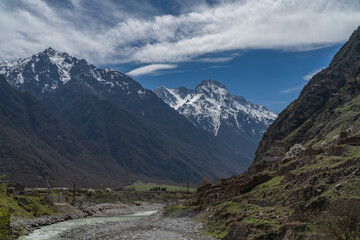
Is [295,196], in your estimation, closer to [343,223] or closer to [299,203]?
[299,203]

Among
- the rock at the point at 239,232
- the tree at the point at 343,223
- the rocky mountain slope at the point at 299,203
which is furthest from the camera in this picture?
the rock at the point at 239,232

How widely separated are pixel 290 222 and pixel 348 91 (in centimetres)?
16427

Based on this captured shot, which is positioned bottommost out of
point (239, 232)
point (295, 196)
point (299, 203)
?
point (239, 232)

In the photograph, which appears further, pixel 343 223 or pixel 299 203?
pixel 299 203

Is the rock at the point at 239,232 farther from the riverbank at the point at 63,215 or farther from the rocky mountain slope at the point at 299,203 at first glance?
the riverbank at the point at 63,215

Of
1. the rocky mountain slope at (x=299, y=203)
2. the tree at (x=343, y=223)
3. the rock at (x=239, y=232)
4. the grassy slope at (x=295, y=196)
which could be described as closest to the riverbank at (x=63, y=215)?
the rocky mountain slope at (x=299, y=203)

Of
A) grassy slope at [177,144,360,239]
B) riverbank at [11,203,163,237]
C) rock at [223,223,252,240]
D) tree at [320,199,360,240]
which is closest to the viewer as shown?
tree at [320,199,360,240]

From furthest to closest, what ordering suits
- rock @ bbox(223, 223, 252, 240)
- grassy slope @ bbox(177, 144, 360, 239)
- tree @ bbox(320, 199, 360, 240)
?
1. rock @ bbox(223, 223, 252, 240)
2. grassy slope @ bbox(177, 144, 360, 239)
3. tree @ bbox(320, 199, 360, 240)

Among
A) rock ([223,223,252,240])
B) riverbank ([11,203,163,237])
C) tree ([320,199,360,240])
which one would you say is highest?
tree ([320,199,360,240])

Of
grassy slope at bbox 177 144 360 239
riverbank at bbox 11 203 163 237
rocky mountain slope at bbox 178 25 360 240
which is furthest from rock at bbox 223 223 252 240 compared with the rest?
riverbank at bbox 11 203 163 237

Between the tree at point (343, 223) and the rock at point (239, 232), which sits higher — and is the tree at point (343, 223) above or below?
above

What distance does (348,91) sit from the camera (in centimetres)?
19012

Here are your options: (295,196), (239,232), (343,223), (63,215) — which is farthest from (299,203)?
(63,215)

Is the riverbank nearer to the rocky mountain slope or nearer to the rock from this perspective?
the rocky mountain slope
